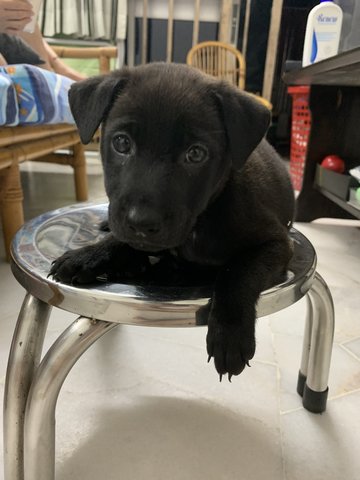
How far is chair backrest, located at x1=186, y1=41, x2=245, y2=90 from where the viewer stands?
193 inches

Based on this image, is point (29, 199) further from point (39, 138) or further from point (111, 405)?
point (111, 405)

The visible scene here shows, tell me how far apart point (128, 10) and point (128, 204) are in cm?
522

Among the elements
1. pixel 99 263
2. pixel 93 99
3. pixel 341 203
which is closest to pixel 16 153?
pixel 93 99

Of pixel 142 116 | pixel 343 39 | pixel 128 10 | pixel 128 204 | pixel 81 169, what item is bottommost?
pixel 81 169

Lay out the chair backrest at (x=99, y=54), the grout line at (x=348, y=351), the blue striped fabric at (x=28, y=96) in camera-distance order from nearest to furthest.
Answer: the grout line at (x=348, y=351), the blue striped fabric at (x=28, y=96), the chair backrest at (x=99, y=54)

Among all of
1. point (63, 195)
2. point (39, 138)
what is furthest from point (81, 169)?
point (39, 138)

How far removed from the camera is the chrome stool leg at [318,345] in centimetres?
99

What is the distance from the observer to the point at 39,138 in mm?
2039

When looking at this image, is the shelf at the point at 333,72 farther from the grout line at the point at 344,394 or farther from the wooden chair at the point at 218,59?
the wooden chair at the point at 218,59

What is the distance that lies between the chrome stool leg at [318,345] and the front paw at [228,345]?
34cm

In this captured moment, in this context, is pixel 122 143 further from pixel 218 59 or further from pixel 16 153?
pixel 218 59

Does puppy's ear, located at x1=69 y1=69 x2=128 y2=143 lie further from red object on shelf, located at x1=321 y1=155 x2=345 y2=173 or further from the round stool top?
red object on shelf, located at x1=321 y1=155 x2=345 y2=173

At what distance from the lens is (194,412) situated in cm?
109

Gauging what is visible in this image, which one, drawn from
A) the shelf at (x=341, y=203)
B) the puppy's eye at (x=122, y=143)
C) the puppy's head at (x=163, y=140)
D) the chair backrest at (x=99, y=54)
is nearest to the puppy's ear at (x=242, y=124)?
the puppy's head at (x=163, y=140)
